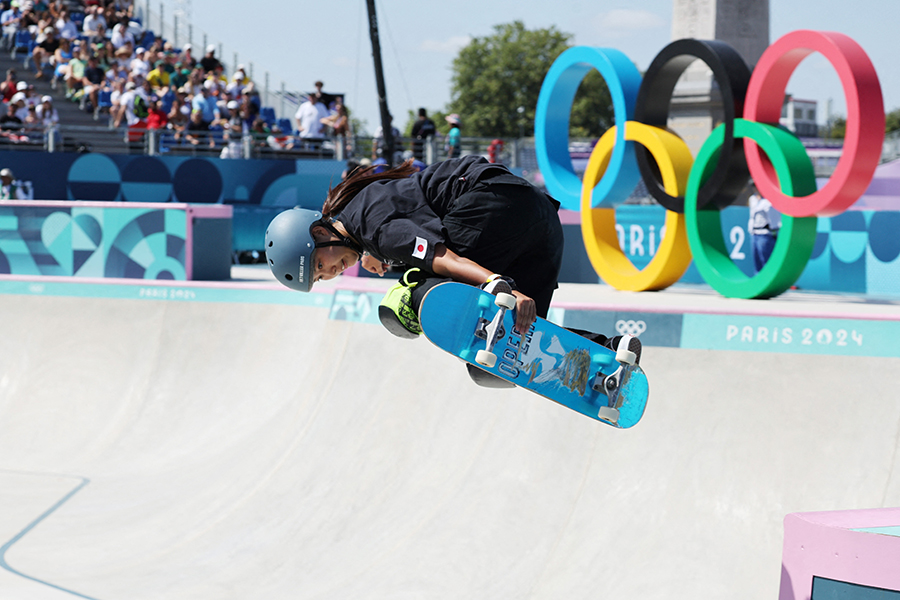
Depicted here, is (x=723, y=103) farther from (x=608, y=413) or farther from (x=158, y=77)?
(x=158, y=77)

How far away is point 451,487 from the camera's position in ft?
24.4

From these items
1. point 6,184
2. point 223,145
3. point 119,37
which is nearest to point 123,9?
point 119,37

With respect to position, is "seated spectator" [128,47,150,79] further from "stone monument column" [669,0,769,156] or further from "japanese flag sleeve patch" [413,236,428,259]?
"japanese flag sleeve patch" [413,236,428,259]

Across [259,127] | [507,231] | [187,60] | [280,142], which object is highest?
[187,60]

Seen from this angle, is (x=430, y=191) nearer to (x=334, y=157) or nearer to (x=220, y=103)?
(x=334, y=157)

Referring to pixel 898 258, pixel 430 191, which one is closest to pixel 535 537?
pixel 430 191

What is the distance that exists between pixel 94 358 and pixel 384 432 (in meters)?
4.99

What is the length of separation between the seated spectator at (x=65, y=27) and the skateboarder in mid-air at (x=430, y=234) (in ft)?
65.0

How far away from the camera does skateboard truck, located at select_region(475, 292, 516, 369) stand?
4.21 metres

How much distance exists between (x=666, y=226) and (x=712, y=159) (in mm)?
1090

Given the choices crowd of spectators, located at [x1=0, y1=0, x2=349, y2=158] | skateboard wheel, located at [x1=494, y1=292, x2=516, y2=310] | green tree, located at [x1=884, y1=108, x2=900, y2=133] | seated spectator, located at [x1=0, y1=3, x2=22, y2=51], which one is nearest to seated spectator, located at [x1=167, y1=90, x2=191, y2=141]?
crowd of spectators, located at [x1=0, y1=0, x2=349, y2=158]

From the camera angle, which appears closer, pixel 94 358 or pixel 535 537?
pixel 535 537

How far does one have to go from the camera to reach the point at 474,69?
71.0 meters

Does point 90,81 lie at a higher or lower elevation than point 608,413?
higher
